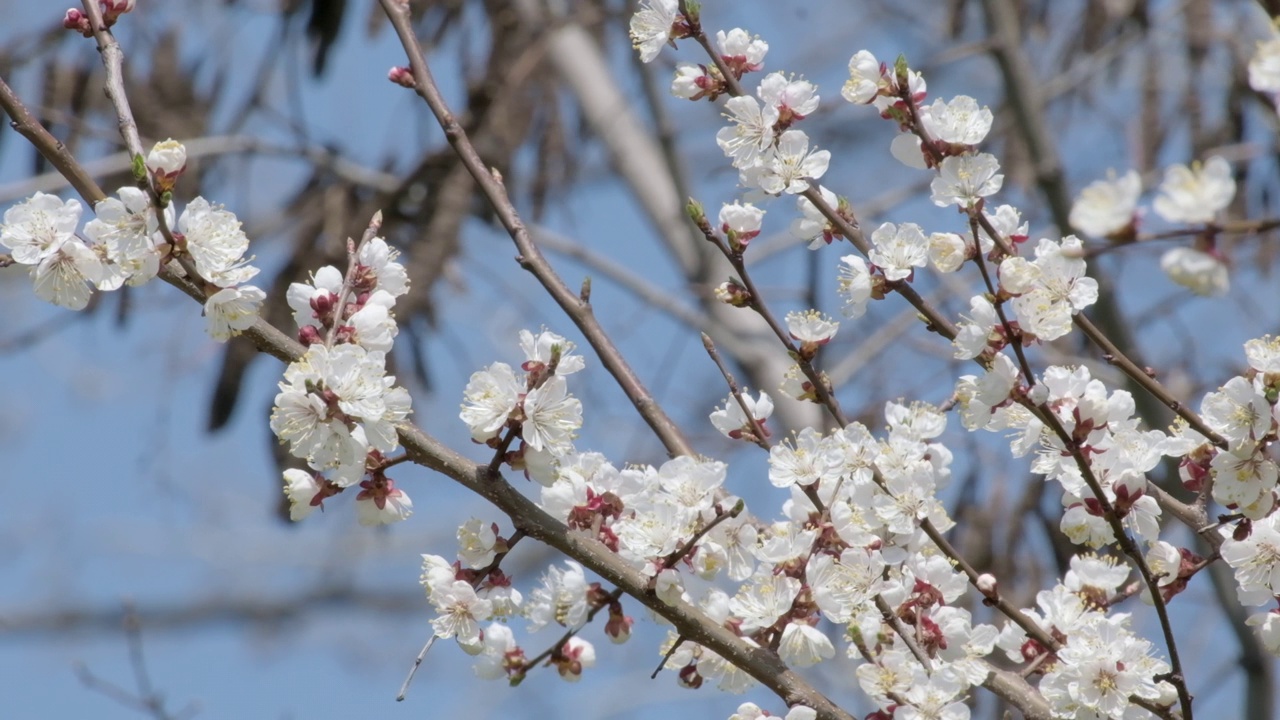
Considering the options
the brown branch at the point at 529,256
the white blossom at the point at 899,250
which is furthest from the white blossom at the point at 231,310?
the white blossom at the point at 899,250

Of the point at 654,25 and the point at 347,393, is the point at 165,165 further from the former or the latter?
the point at 654,25

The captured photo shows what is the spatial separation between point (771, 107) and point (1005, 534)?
2.15 metres

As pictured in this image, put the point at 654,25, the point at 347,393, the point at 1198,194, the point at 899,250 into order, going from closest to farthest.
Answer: the point at 1198,194, the point at 347,393, the point at 899,250, the point at 654,25

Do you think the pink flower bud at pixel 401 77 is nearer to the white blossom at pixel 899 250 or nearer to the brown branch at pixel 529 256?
the brown branch at pixel 529 256

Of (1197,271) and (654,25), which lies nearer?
(1197,271)

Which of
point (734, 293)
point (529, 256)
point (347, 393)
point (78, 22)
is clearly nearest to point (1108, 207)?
point (734, 293)

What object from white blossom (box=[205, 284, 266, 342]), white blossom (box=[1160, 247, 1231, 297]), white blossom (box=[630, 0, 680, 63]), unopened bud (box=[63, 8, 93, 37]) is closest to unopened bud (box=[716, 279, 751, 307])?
white blossom (box=[630, 0, 680, 63])

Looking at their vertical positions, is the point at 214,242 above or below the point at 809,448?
below

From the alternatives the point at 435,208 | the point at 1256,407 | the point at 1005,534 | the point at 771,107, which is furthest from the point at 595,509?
the point at 435,208

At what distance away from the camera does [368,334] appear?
1.37 metres

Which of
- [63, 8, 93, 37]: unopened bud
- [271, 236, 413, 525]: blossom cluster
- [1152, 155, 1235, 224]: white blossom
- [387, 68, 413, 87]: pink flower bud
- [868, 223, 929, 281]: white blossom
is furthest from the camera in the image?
[387, 68, 413, 87]: pink flower bud

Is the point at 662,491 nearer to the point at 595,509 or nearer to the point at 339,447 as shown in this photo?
the point at 595,509

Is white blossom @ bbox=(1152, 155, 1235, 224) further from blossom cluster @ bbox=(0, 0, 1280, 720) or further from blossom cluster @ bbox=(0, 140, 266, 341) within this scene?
blossom cluster @ bbox=(0, 140, 266, 341)

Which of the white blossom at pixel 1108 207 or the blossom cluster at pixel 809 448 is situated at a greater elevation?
the white blossom at pixel 1108 207
